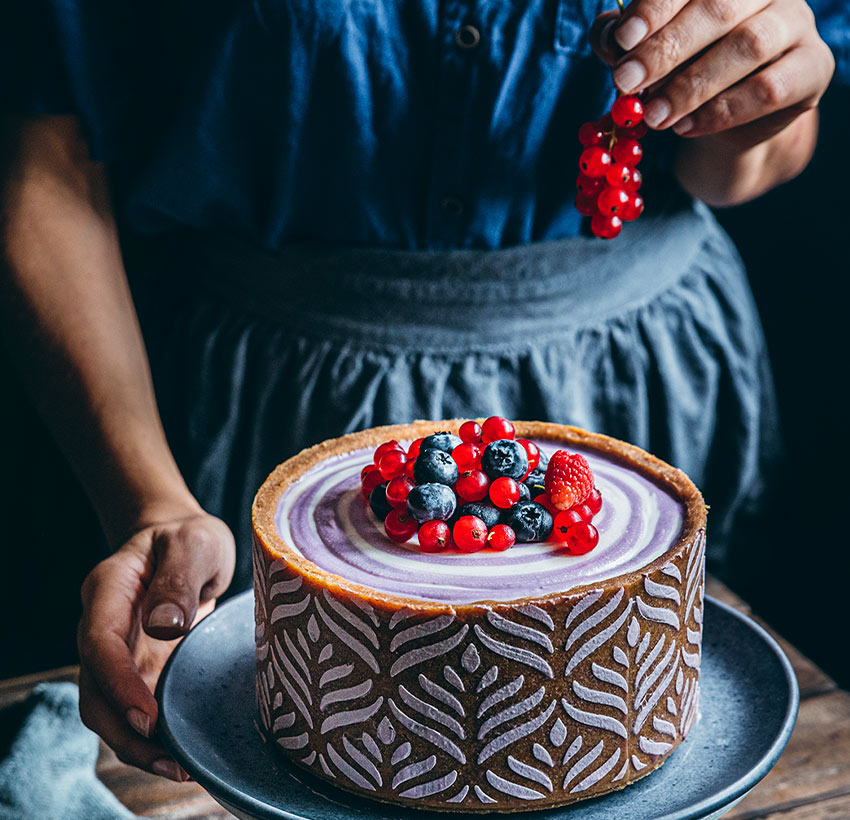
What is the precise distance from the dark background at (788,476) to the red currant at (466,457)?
1010mm

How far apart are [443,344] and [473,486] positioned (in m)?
0.50

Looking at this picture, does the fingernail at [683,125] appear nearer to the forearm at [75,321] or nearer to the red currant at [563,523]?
the red currant at [563,523]

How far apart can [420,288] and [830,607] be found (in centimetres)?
97

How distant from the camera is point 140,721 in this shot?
74 cm

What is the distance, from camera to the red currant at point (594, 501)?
0.72 meters

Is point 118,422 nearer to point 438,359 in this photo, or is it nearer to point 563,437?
point 438,359

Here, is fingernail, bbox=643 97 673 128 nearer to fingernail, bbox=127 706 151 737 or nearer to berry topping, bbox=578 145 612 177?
berry topping, bbox=578 145 612 177

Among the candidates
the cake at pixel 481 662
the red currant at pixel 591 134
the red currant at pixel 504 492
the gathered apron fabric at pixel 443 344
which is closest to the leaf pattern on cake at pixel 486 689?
the cake at pixel 481 662

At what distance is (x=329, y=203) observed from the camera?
1.12 m

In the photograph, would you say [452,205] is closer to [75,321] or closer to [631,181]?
[631,181]

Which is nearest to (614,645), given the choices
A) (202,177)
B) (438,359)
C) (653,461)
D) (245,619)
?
(653,461)

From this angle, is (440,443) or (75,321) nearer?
(440,443)

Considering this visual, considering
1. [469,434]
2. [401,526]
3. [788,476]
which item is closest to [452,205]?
[469,434]

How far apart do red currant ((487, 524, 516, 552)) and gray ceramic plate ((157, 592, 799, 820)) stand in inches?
7.3
